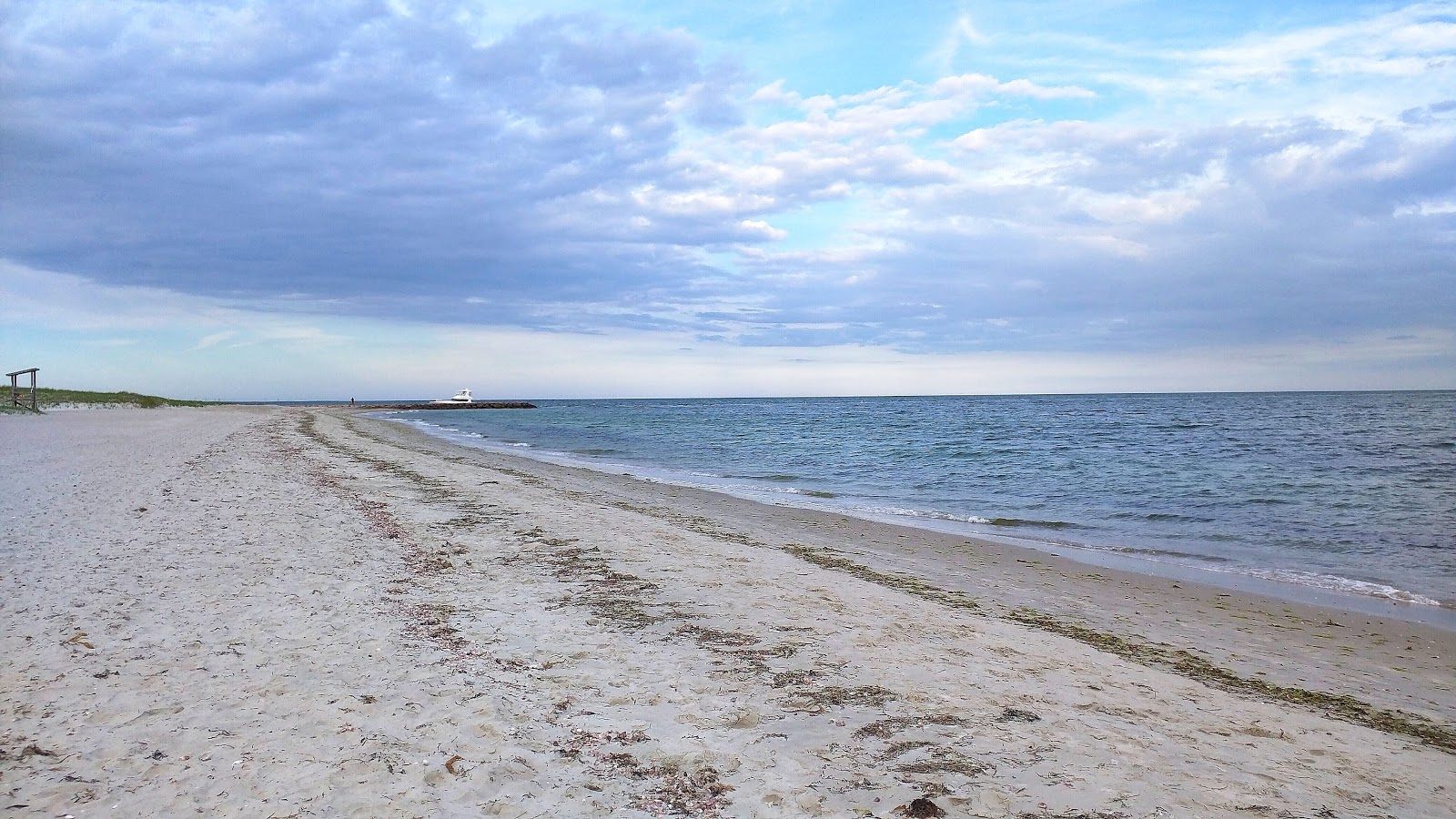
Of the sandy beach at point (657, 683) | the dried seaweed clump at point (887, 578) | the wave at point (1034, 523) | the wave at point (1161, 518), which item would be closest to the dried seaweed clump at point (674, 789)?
the sandy beach at point (657, 683)

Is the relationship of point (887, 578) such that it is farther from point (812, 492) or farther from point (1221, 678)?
point (812, 492)

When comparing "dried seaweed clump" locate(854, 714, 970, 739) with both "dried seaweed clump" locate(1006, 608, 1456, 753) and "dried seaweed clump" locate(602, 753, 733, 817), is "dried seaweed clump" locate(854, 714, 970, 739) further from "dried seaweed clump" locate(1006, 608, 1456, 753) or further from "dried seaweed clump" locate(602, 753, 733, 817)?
"dried seaweed clump" locate(1006, 608, 1456, 753)

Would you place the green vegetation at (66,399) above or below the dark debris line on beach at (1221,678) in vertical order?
above

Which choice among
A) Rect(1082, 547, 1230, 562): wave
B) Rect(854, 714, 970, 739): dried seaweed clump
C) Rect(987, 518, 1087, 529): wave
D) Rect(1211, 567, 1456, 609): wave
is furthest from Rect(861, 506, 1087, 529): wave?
Rect(854, 714, 970, 739): dried seaweed clump

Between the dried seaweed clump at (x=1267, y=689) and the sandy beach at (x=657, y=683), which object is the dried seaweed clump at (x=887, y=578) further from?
the dried seaweed clump at (x=1267, y=689)

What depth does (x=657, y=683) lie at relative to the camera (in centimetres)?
551

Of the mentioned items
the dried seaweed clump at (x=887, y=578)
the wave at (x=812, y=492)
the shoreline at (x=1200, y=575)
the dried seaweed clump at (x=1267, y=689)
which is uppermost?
the dried seaweed clump at (x=887, y=578)

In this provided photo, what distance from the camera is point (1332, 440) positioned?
34.7 m

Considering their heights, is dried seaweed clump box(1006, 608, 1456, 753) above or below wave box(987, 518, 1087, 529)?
above

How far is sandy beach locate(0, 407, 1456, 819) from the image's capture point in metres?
3.99

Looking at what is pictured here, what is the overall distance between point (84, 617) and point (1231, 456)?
31.4m

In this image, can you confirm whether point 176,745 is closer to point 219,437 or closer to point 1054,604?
point 1054,604

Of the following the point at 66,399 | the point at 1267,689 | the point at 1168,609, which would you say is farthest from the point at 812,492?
the point at 66,399

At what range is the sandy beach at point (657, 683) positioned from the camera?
399 centimetres
